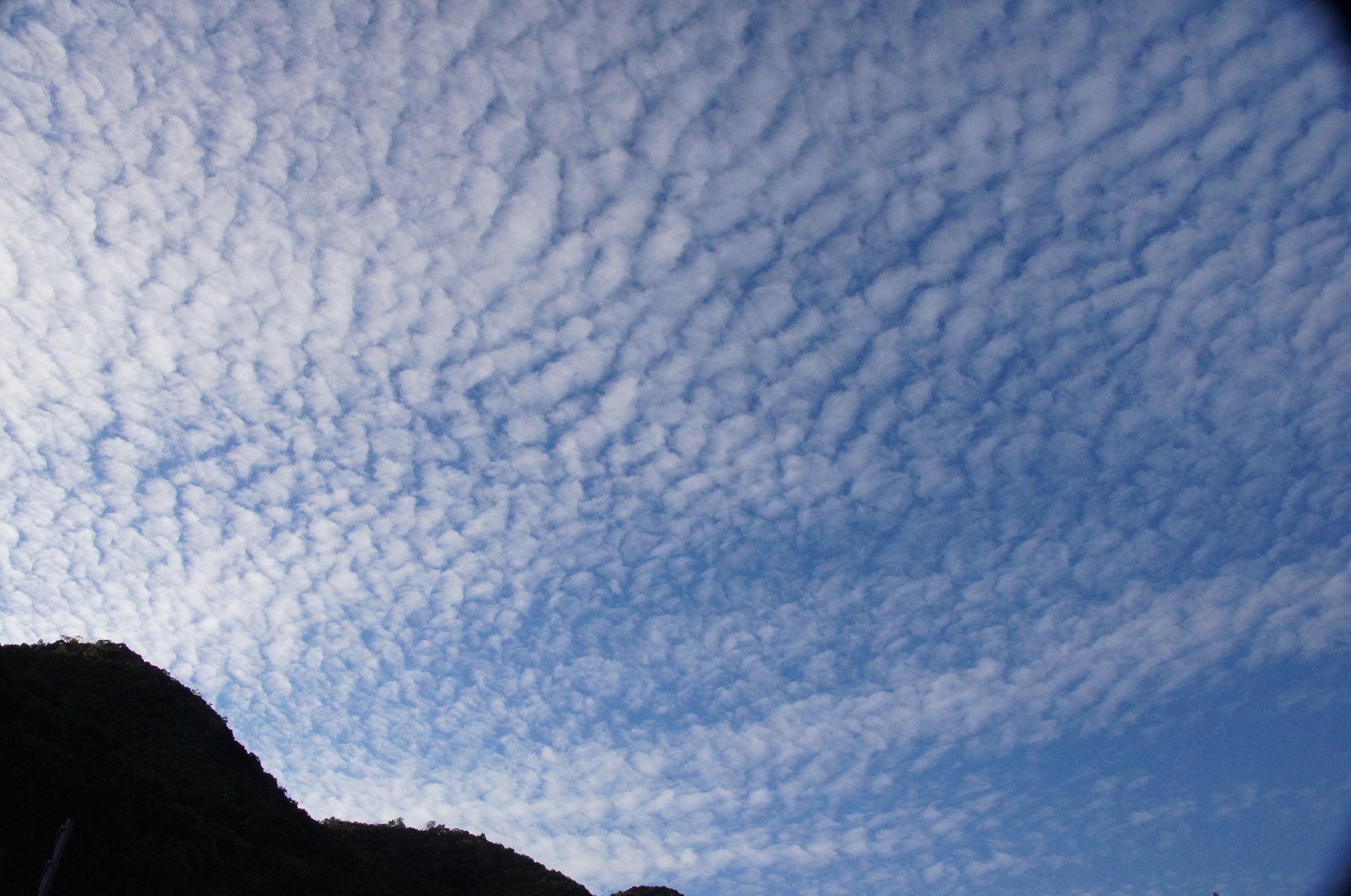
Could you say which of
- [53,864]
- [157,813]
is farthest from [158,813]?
[53,864]

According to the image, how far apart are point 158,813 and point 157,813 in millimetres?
26

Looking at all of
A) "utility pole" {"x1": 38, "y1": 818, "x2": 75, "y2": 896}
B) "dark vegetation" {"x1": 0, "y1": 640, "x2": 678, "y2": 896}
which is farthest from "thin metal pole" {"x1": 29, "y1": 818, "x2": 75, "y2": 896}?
"dark vegetation" {"x1": 0, "y1": 640, "x2": 678, "y2": 896}

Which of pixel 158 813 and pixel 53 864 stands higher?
pixel 158 813

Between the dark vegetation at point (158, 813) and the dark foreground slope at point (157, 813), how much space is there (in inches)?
1.8

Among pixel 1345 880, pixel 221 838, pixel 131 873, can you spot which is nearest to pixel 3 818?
pixel 131 873

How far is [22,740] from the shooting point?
22812 millimetres

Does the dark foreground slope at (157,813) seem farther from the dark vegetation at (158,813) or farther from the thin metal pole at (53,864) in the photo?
the thin metal pole at (53,864)

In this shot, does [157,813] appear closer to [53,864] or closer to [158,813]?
[158,813]

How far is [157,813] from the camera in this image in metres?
25.7

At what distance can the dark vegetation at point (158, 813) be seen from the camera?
22312mm

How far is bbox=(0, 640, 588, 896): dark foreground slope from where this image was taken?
73.3ft

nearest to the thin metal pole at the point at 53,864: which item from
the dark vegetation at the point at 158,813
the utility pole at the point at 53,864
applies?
the utility pole at the point at 53,864

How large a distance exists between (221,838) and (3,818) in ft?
27.4

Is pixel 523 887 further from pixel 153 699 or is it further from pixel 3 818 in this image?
pixel 3 818
